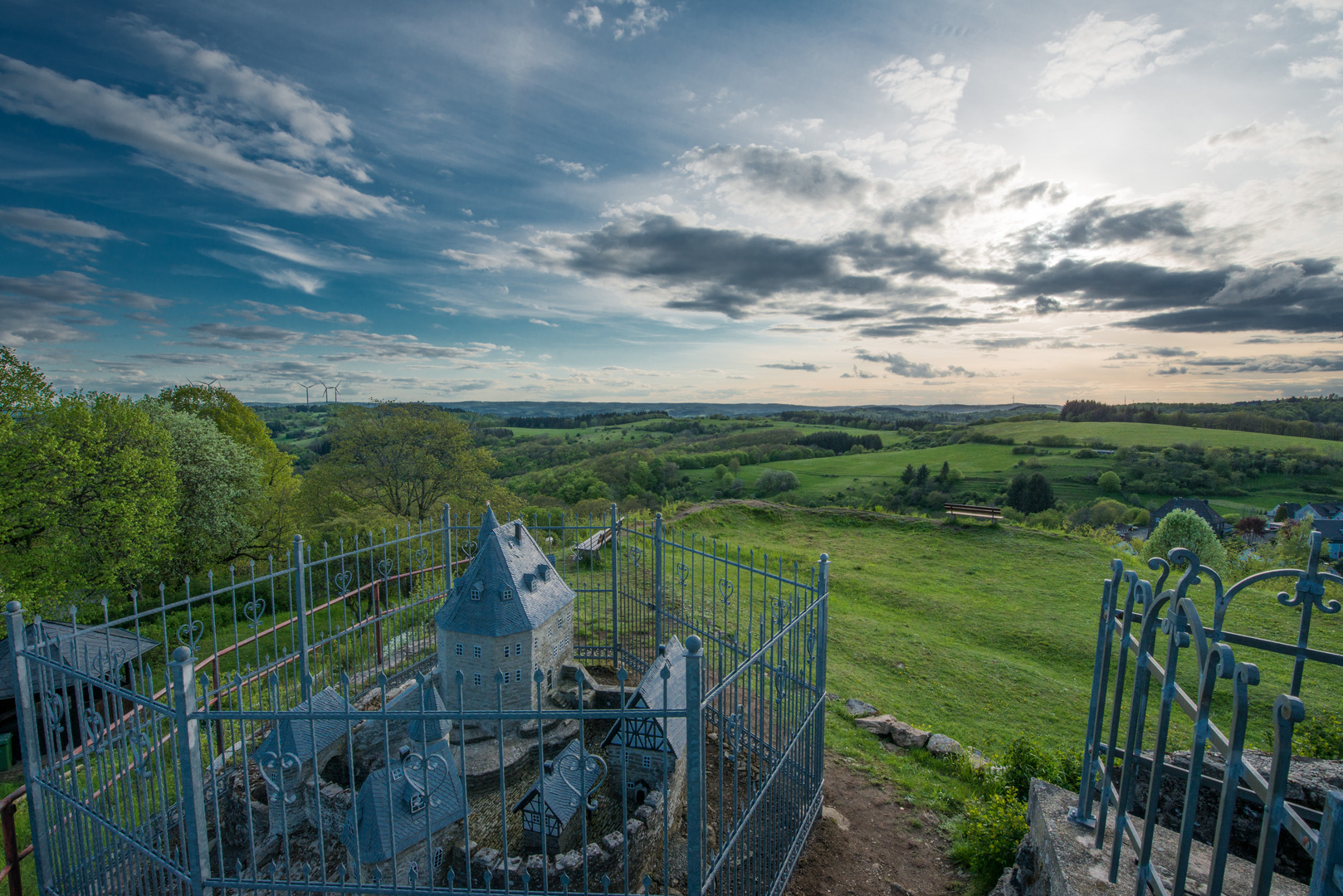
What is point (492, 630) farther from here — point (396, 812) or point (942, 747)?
point (942, 747)

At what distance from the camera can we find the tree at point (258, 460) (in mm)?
25406

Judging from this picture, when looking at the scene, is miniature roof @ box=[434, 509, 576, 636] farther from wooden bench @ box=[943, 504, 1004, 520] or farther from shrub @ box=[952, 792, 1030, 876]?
wooden bench @ box=[943, 504, 1004, 520]

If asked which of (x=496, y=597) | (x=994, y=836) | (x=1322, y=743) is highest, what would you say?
(x=496, y=597)

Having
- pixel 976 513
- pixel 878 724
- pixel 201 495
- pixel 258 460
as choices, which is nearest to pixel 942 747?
pixel 878 724

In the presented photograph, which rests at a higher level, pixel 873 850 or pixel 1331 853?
pixel 1331 853

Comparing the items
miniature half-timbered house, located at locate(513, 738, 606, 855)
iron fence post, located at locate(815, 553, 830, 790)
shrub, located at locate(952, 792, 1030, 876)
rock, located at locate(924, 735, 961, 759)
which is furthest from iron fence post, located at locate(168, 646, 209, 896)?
rock, located at locate(924, 735, 961, 759)

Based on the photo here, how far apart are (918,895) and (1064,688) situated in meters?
9.27

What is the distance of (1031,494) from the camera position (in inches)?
1848

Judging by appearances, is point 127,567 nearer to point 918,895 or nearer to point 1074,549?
point 918,895

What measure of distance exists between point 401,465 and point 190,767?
24114 millimetres

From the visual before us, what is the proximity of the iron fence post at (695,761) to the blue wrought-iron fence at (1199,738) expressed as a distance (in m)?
2.44

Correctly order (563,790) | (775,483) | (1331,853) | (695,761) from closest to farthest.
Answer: (1331,853), (695,761), (563,790), (775,483)

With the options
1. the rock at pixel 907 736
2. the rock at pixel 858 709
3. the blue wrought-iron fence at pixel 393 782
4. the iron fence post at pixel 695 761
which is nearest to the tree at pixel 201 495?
the blue wrought-iron fence at pixel 393 782

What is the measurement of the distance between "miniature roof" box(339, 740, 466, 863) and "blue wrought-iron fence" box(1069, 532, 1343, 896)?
506 cm
